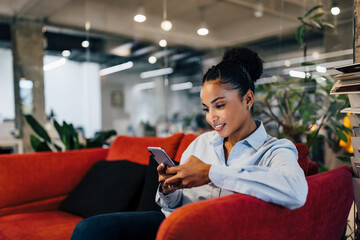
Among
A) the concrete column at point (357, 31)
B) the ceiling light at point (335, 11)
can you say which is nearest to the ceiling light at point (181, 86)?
the ceiling light at point (335, 11)

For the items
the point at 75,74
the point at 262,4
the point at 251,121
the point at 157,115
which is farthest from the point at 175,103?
the point at 251,121

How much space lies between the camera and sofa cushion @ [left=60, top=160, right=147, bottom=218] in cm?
165

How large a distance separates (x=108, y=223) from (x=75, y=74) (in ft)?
15.8

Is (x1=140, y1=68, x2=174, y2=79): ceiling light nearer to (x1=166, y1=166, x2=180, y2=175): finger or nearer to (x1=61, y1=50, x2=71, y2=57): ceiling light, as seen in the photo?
(x1=61, y1=50, x2=71, y2=57): ceiling light

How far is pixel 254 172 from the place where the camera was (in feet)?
2.76

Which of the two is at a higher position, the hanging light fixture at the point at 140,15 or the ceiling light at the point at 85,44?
the hanging light fixture at the point at 140,15

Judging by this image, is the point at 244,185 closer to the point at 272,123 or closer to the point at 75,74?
the point at 272,123

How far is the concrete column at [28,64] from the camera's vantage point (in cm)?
504

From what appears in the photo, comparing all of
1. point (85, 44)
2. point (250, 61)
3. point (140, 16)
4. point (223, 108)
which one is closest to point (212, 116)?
point (223, 108)

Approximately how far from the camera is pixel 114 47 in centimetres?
511

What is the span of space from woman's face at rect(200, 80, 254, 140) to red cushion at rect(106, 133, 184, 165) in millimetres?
580

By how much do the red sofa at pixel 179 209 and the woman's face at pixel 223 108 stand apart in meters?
0.33

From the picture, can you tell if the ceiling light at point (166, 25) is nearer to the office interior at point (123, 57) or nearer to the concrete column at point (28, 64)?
the office interior at point (123, 57)

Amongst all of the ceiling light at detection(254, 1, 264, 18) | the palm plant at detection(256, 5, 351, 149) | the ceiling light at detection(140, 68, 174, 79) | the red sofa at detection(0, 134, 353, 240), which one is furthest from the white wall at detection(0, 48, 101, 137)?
the palm plant at detection(256, 5, 351, 149)
